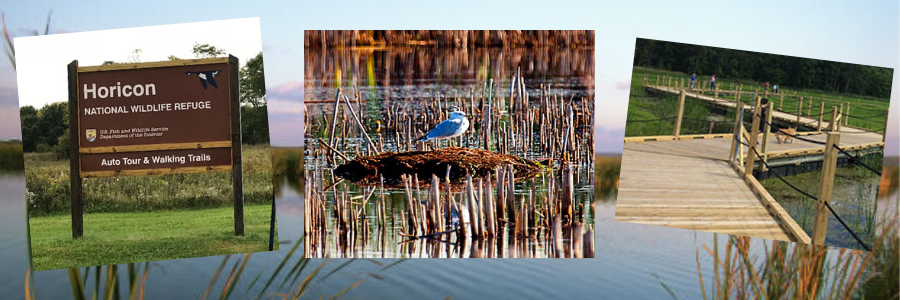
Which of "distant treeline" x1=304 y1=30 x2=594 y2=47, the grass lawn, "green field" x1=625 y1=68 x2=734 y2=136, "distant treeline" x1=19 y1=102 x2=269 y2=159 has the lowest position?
the grass lawn

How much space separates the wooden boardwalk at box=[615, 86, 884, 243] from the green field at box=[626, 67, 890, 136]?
9cm

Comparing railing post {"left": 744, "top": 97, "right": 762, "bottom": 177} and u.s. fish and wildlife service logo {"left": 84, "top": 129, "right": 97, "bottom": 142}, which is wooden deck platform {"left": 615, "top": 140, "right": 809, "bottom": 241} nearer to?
railing post {"left": 744, "top": 97, "right": 762, "bottom": 177}

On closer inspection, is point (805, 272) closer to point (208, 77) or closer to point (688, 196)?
point (688, 196)

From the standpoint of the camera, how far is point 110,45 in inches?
270

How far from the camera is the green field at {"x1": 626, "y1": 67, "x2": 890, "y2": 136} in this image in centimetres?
684

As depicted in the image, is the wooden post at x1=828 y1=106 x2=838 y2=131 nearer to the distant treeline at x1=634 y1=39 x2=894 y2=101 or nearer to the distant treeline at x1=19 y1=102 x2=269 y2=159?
the distant treeline at x1=634 y1=39 x2=894 y2=101

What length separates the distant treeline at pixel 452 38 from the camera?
25.0 ft

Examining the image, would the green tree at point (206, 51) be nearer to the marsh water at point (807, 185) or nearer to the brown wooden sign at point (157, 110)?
the brown wooden sign at point (157, 110)

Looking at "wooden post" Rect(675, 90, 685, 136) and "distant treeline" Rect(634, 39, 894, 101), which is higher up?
"distant treeline" Rect(634, 39, 894, 101)

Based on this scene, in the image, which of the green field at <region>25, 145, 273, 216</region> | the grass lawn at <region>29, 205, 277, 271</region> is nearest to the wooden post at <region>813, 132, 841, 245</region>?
the grass lawn at <region>29, 205, 277, 271</region>

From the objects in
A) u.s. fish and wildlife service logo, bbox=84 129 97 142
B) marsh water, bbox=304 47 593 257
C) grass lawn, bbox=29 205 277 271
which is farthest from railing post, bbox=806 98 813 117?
u.s. fish and wildlife service logo, bbox=84 129 97 142

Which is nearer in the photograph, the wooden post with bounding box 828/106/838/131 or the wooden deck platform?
the wooden deck platform

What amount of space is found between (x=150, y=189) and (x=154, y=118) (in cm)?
310

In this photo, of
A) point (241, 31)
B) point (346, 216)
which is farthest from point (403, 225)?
point (241, 31)
